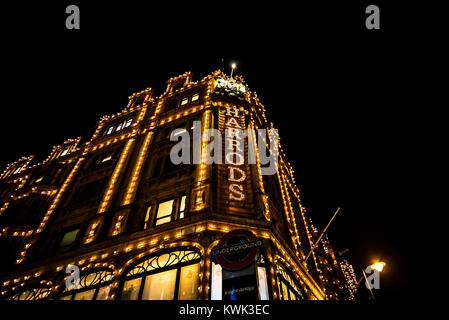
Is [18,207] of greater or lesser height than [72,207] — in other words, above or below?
above

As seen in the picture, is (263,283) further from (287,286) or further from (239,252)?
(287,286)

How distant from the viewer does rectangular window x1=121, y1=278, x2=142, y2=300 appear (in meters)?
12.0

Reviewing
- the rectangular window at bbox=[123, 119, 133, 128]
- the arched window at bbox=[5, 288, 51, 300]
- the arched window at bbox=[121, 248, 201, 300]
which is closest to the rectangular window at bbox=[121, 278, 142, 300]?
the arched window at bbox=[121, 248, 201, 300]

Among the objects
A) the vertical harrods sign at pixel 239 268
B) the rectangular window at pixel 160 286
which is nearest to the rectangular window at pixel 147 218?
the rectangular window at pixel 160 286

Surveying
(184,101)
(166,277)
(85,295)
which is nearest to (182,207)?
(166,277)

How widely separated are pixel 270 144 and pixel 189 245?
1434 cm

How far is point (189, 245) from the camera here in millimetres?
12273

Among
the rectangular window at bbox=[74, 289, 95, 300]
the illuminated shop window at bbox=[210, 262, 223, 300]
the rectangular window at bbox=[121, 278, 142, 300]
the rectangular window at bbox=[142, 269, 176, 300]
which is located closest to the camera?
the illuminated shop window at bbox=[210, 262, 223, 300]

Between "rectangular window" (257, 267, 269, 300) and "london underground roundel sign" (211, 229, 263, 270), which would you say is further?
"rectangular window" (257, 267, 269, 300)

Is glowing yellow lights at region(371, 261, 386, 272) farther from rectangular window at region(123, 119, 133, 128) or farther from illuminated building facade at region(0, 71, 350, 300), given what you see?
rectangular window at region(123, 119, 133, 128)
